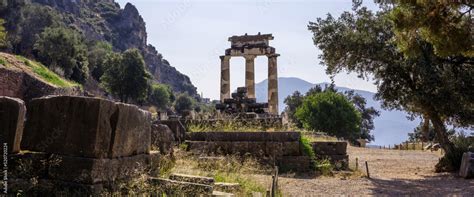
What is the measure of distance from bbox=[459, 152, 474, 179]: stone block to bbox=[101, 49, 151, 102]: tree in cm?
4499

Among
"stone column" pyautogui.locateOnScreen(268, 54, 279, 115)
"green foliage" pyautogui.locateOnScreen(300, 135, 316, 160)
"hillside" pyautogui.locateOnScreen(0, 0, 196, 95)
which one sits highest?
"hillside" pyautogui.locateOnScreen(0, 0, 196, 95)

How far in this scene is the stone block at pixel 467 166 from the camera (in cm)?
1157

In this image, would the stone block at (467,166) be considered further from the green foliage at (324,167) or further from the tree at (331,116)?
the tree at (331,116)

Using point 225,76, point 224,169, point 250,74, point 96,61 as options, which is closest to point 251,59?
point 250,74

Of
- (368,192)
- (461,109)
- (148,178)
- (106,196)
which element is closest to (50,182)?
(106,196)

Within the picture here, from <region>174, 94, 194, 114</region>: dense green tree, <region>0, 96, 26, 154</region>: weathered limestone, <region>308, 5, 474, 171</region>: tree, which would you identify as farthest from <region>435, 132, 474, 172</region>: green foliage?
<region>174, 94, 194, 114</region>: dense green tree

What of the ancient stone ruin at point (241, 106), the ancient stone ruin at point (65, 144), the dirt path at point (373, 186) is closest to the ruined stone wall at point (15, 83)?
the ancient stone ruin at point (241, 106)

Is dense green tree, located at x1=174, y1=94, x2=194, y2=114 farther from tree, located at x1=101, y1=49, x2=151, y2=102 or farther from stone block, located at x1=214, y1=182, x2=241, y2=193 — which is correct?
stone block, located at x1=214, y1=182, x2=241, y2=193

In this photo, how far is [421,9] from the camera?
947 cm

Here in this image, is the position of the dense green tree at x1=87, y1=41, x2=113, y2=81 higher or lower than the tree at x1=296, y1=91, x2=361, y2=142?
higher

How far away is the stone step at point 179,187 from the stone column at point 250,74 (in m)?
23.5

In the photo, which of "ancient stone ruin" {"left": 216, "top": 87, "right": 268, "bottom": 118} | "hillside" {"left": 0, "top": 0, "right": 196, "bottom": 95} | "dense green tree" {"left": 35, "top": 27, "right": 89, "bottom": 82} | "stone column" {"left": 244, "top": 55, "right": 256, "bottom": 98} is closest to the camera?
"ancient stone ruin" {"left": 216, "top": 87, "right": 268, "bottom": 118}

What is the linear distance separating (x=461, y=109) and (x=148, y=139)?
10649 mm

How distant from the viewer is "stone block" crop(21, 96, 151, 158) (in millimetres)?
5285
